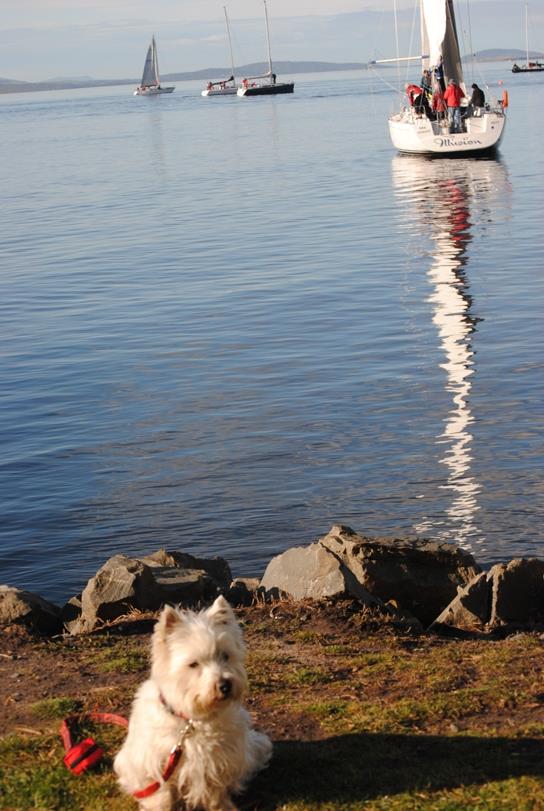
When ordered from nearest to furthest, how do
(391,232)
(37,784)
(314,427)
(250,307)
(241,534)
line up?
(37,784) → (241,534) → (314,427) → (250,307) → (391,232)

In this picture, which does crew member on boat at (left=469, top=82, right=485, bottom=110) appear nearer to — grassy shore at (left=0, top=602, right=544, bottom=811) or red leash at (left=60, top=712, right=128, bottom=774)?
grassy shore at (left=0, top=602, right=544, bottom=811)

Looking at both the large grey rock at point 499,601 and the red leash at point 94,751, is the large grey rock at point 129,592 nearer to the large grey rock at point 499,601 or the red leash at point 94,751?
the large grey rock at point 499,601

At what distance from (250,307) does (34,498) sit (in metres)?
12.2

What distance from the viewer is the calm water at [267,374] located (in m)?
14.6

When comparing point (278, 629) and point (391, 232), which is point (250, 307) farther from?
point (278, 629)

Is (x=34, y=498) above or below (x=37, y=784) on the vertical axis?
below

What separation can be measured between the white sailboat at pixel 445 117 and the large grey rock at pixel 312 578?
48.4 metres

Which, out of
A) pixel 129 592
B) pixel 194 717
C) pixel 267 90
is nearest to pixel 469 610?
pixel 129 592

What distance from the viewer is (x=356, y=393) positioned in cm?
1955

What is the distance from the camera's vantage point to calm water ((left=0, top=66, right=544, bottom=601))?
574 inches

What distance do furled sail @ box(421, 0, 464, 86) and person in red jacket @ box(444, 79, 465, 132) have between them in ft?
3.05

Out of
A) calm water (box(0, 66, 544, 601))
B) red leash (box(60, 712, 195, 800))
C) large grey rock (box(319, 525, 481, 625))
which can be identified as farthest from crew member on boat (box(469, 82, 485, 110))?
red leash (box(60, 712, 195, 800))

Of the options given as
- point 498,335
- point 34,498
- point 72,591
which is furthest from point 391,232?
point 72,591

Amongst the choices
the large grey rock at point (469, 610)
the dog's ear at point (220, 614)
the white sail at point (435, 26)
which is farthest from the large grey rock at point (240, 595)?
the white sail at point (435, 26)
